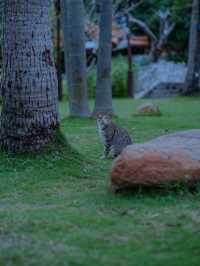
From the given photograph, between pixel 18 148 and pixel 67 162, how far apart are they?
75cm

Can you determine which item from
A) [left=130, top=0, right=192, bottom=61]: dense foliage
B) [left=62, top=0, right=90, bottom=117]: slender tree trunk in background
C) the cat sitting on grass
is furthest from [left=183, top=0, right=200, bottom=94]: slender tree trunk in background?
the cat sitting on grass

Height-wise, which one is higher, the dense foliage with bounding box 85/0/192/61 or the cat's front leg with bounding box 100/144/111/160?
the dense foliage with bounding box 85/0/192/61

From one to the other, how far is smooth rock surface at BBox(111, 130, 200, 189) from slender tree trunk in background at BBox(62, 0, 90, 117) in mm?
9582

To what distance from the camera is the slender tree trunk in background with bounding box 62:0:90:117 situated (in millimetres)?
16359

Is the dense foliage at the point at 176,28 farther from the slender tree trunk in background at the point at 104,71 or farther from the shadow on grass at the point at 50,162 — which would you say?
the shadow on grass at the point at 50,162

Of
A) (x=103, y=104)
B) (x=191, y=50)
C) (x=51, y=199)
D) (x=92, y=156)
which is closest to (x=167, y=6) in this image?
(x=191, y=50)

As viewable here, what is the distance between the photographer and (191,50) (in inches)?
1256

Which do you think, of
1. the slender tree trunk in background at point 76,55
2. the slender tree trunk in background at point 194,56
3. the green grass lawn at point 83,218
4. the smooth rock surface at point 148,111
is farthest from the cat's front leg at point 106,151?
the slender tree trunk in background at point 194,56

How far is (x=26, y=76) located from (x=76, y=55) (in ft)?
26.1

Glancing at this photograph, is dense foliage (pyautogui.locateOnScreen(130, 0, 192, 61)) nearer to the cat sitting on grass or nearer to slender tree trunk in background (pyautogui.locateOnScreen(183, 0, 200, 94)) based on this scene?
slender tree trunk in background (pyautogui.locateOnScreen(183, 0, 200, 94))

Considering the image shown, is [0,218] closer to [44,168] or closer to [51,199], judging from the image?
[51,199]

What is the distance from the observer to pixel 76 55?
1683 centimetres

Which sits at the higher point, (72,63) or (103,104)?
(72,63)

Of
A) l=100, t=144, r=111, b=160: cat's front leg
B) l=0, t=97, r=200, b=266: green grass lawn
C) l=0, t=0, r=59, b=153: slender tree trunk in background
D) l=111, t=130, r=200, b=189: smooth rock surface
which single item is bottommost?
l=100, t=144, r=111, b=160: cat's front leg
